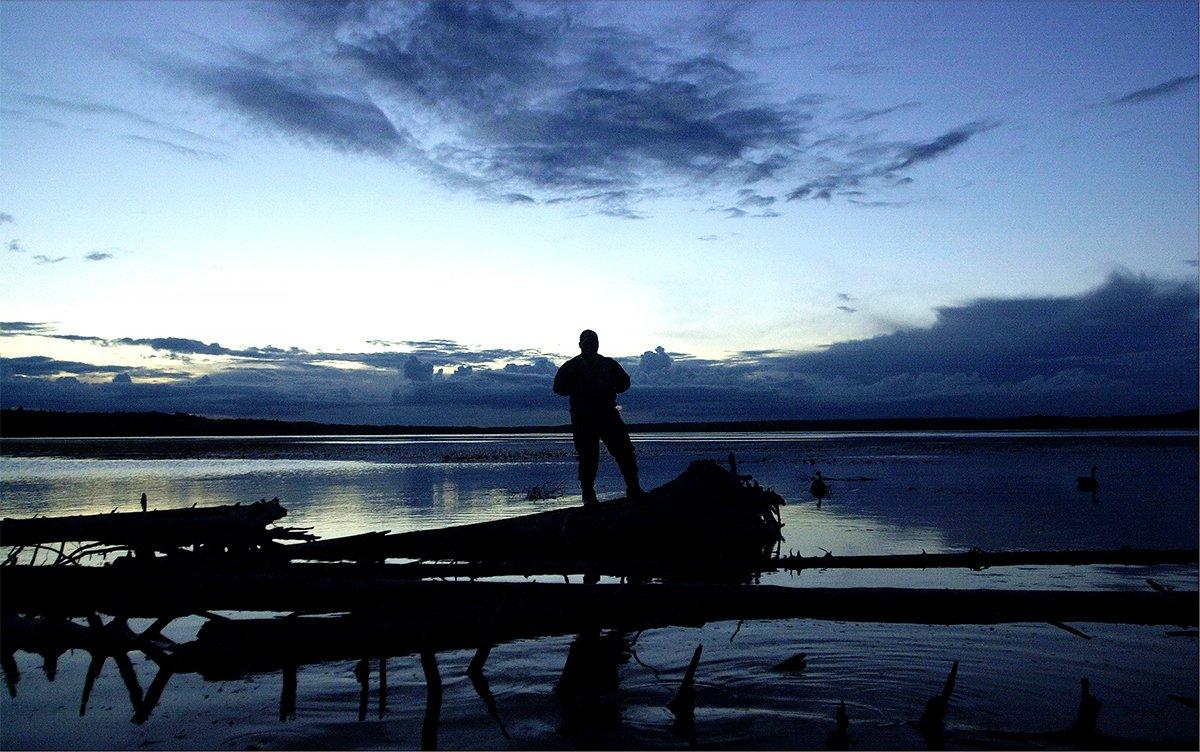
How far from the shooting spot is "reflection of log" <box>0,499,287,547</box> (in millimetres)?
8922

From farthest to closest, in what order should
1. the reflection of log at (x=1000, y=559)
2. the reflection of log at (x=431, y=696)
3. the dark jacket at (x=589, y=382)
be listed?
the dark jacket at (x=589, y=382), the reflection of log at (x=1000, y=559), the reflection of log at (x=431, y=696)

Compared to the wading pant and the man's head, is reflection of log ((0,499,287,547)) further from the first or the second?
the man's head

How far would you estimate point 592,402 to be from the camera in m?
11.6

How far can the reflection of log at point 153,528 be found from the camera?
892 cm

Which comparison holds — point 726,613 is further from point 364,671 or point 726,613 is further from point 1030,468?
point 1030,468

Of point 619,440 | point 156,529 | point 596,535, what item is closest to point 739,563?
point 596,535

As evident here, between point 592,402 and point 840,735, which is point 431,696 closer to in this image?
point 840,735

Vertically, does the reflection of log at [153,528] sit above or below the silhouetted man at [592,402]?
below

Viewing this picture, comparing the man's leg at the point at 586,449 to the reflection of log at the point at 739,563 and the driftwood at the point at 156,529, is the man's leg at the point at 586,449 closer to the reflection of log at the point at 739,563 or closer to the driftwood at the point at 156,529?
the reflection of log at the point at 739,563

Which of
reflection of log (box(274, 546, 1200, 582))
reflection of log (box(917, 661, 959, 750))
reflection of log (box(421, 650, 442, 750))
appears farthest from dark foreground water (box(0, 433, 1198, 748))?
reflection of log (box(274, 546, 1200, 582))

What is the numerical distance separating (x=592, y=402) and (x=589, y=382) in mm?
293

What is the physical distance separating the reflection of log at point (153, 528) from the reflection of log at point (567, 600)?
2637 millimetres

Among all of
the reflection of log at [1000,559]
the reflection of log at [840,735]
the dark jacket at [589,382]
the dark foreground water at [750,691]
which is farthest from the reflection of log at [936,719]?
the dark jacket at [589,382]

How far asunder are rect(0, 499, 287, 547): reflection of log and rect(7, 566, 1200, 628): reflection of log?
2637mm
